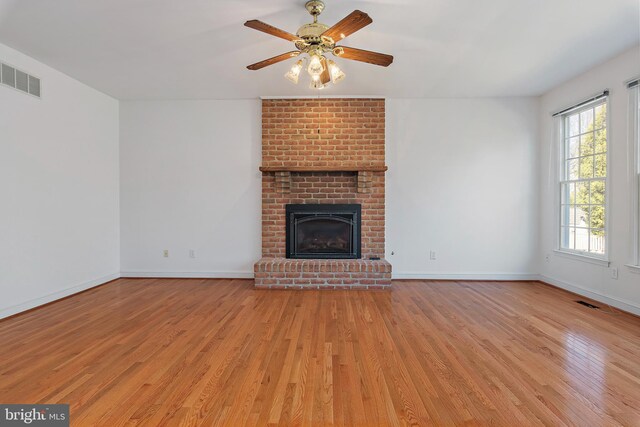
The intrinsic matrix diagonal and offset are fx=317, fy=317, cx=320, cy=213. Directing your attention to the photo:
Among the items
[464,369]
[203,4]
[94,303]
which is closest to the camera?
[464,369]

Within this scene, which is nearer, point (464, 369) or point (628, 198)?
point (464, 369)

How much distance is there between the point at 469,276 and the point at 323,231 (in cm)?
221

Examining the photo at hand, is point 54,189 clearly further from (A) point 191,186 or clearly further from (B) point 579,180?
(B) point 579,180

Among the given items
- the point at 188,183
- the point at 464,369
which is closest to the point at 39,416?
the point at 464,369

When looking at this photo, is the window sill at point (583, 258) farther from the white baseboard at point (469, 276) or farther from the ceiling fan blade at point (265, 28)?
the ceiling fan blade at point (265, 28)

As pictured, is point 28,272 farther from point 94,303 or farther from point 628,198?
point 628,198

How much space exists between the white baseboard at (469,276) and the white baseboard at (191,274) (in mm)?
2263

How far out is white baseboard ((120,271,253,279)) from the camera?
4684 millimetres

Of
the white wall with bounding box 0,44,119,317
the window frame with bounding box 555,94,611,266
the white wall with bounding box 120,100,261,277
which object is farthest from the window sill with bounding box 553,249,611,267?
the white wall with bounding box 0,44,119,317

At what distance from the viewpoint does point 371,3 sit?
2.36 m

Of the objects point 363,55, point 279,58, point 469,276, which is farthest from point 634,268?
point 279,58

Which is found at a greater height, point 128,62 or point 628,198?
point 128,62

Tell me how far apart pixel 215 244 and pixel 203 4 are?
3146 mm

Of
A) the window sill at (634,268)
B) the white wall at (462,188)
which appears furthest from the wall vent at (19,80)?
the window sill at (634,268)
